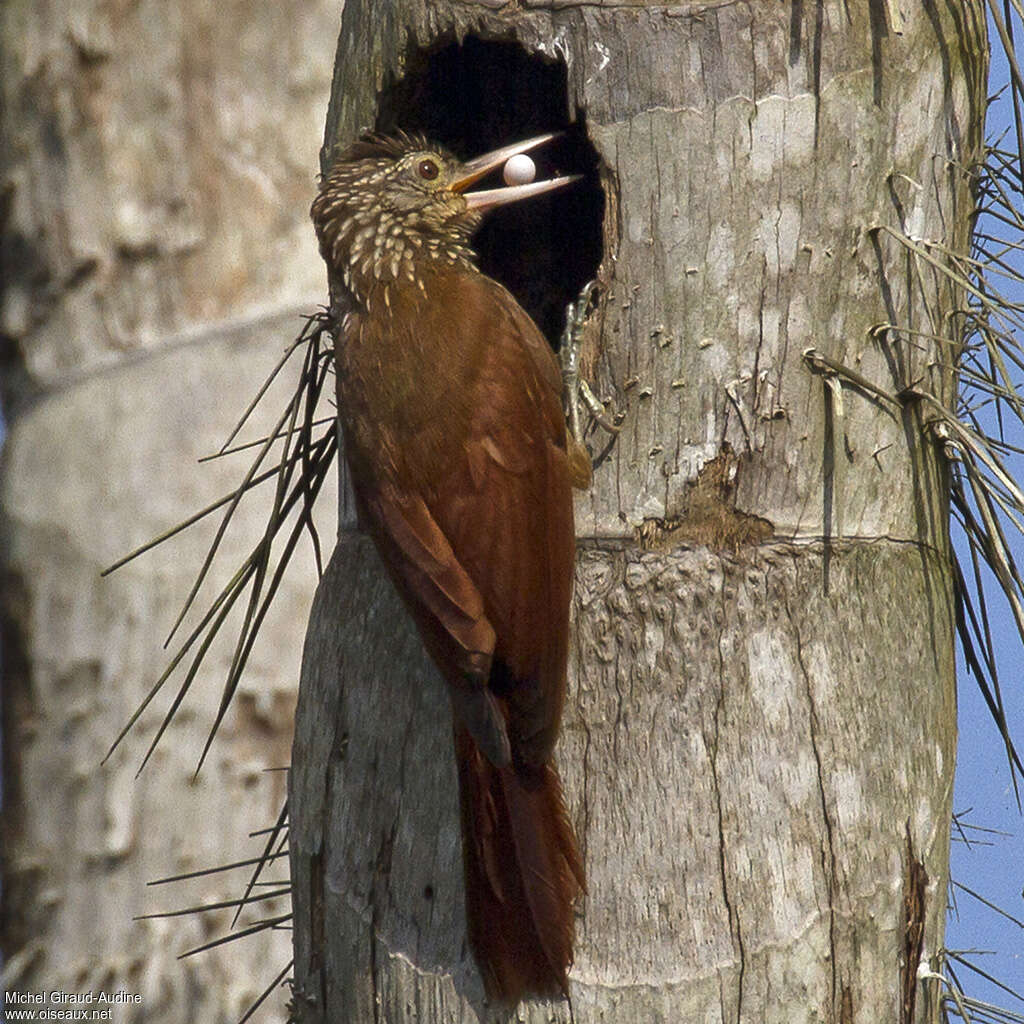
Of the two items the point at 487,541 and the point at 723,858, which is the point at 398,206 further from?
the point at 723,858

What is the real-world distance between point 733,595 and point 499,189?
4.38ft

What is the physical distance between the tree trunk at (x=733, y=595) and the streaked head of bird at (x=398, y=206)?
1.47ft

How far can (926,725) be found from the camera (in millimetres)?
3121

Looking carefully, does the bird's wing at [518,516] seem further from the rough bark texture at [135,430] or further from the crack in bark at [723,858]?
the rough bark texture at [135,430]

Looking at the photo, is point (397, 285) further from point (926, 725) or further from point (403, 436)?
point (926, 725)

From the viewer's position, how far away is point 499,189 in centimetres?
387

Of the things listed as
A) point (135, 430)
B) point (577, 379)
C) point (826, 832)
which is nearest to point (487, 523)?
point (577, 379)

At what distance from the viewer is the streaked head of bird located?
3.61m

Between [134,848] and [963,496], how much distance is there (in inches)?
134

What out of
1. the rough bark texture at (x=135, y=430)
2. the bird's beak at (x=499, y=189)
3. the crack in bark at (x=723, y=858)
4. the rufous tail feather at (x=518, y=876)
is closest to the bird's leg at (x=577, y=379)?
the bird's beak at (x=499, y=189)

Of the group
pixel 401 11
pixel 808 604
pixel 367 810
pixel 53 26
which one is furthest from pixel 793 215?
pixel 53 26

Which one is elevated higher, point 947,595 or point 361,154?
point 361,154

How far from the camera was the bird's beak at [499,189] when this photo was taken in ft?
11.8

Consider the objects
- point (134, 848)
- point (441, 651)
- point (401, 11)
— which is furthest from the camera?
point (134, 848)
